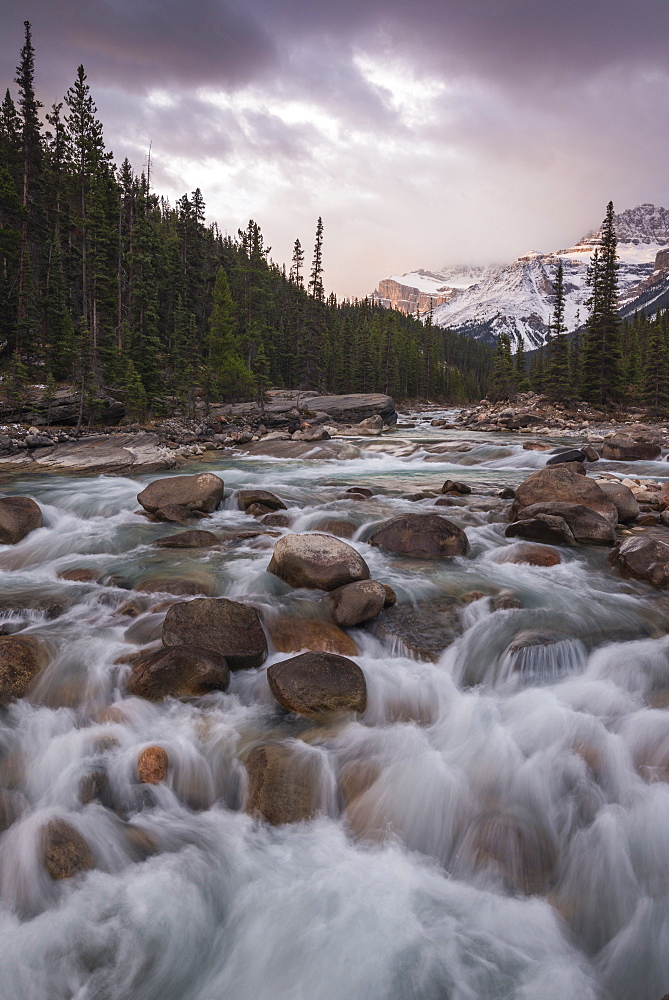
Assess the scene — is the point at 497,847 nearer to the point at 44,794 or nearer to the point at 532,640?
the point at 532,640

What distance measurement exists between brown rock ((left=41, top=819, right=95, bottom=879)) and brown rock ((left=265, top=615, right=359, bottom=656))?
9.03ft

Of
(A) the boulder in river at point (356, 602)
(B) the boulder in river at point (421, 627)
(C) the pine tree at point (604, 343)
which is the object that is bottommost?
(B) the boulder in river at point (421, 627)

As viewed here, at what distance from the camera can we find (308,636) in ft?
20.2

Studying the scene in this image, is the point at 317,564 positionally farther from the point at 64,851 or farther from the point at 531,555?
the point at 64,851

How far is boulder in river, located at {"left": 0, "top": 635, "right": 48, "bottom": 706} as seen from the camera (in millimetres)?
4938

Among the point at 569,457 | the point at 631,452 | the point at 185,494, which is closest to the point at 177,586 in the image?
the point at 185,494

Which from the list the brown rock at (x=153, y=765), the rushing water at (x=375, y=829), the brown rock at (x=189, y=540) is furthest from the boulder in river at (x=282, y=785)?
the brown rock at (x=189, y=540)

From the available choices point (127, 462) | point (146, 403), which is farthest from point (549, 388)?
point (127, 462)

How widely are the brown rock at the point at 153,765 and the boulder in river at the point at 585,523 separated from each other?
26.1 feet

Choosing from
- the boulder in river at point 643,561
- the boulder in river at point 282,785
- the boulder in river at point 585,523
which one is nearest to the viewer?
the boulder in river at point 282,785

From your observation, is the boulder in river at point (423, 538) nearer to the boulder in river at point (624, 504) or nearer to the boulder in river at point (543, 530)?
the boulder in river at point (543, 530)

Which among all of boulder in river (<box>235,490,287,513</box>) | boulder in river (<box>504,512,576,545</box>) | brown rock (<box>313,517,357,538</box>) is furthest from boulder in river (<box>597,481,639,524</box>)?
boulder in river (<box>235,490,287,513</box>)

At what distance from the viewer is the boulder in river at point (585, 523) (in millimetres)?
9352

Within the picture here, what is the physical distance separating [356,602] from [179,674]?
2.36 m
